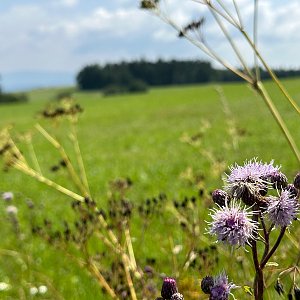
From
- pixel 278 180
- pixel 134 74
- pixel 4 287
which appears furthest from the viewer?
pixel 134 74

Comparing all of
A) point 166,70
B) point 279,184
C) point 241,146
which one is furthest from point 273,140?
point 166,70

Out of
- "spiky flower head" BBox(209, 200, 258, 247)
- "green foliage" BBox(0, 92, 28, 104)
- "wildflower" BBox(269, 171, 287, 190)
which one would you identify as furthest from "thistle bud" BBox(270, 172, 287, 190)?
"green foliage" BBox(0, 92, 28, 104)

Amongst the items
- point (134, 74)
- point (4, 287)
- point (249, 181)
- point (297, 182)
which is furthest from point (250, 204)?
point (134, 74)

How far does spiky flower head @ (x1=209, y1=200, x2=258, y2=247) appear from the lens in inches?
49.3

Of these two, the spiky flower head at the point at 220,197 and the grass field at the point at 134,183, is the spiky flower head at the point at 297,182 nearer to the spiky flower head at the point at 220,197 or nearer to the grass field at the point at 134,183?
the spiky flower head at the point at 220,197

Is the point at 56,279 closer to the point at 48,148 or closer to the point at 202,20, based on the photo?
the point at 202,20

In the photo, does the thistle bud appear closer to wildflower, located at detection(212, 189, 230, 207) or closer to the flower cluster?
the flower cluster

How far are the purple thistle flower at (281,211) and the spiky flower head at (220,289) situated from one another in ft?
0.59

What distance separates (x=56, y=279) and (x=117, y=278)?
2.43 meters

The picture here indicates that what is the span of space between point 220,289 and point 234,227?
144 mm

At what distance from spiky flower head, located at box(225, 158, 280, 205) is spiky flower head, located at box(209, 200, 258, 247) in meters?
0.03

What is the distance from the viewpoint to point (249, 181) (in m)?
1.33

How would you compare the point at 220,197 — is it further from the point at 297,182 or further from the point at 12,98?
the point at 12,98

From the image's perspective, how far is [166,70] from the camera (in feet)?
380
